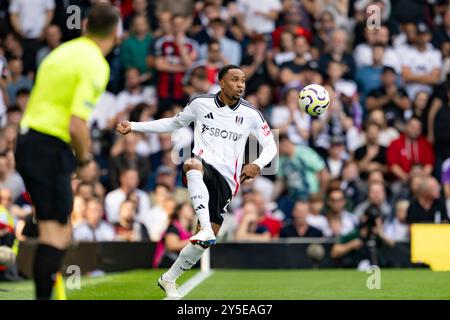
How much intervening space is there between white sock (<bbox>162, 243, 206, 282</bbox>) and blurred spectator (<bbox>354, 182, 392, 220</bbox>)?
7.44 m

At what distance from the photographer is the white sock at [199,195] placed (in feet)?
39.5

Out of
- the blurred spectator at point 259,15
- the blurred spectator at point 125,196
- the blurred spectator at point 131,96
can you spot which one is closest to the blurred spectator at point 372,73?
the blurred spectator at point 259,15

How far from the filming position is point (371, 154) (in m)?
21.4

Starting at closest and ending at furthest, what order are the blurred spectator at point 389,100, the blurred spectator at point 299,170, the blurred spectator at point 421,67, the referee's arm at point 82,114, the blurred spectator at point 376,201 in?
the referee's arm at point 82,114 → the blurred spectator at point 376,201 → the blurred spectator at point 299,170 → the blurred spectator at point 389,100 → the blurred spectator at point 421,67

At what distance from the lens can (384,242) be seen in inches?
730

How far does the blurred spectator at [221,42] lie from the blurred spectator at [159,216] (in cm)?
401

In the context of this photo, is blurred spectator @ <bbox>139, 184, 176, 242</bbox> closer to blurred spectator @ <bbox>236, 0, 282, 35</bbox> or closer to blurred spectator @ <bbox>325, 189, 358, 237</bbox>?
blurred spectator @ <bbox>325, 189, 358, 237</bbox>

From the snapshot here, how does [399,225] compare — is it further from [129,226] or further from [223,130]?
[223,130]

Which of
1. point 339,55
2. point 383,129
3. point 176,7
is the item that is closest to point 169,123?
point 383,129

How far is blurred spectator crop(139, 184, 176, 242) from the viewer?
19.4m

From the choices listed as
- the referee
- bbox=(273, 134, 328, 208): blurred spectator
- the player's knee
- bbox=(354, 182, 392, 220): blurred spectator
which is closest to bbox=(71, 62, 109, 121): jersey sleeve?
the referee

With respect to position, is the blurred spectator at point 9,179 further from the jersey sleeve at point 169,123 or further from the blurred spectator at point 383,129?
the jersey sleeve at point 169,123

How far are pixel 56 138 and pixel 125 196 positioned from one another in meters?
11.0
